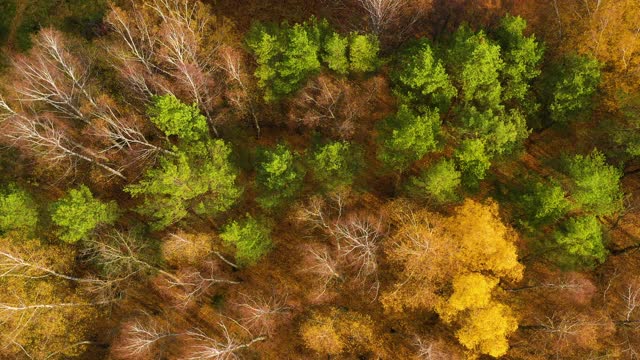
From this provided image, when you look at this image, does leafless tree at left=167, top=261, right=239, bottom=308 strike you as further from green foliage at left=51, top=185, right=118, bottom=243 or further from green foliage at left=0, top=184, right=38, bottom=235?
green foliage at left=0, top=184, right=38, bottom=235

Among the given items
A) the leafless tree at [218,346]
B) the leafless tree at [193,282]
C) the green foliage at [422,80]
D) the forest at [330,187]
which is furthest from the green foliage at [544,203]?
the leafless tree at [193,282]

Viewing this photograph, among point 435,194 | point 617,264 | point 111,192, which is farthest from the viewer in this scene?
point 111,192

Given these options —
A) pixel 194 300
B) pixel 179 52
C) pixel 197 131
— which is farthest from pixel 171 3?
pixel 194 300

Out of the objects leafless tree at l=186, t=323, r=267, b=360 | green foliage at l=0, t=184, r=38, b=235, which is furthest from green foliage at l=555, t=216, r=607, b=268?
green foliage at l=0, t=184, r=38, b=235

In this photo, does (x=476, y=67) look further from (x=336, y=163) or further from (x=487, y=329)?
(x=487, y=329)

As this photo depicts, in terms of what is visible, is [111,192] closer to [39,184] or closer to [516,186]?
[39,184]

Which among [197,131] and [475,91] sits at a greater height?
[475,91]

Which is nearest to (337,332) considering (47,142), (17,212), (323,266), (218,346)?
(323,266)
